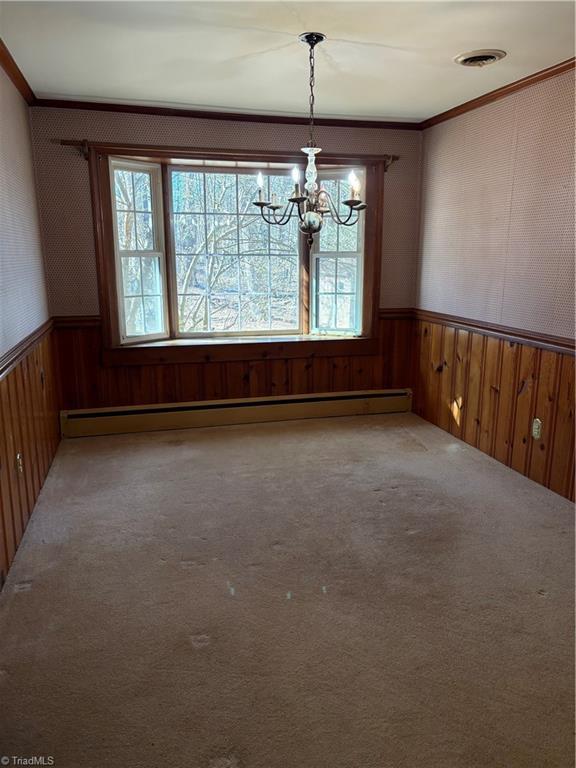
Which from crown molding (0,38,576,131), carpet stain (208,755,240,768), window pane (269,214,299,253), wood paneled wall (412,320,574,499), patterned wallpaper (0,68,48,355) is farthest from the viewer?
window pane (269,214,299,253)

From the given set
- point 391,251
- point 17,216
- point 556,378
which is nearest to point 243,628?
point 556,378

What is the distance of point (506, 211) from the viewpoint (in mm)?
3531

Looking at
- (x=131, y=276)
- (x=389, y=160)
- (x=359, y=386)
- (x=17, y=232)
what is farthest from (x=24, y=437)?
(x=389, y=160)

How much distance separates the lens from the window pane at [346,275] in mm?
4668

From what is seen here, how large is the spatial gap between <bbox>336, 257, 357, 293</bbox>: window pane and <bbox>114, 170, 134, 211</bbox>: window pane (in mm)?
1722

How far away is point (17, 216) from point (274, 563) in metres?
2.36

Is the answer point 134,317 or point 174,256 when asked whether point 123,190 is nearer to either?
point 174,256

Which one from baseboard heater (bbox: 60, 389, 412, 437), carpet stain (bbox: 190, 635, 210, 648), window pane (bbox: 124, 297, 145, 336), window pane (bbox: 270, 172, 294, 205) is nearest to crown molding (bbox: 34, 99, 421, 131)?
window pane (bbox: 270, 172, 294, 205)

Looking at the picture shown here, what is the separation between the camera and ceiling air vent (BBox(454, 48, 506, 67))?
277cm

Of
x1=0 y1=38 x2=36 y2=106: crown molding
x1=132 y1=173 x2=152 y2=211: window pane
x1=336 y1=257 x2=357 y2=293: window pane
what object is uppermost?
x1=0 y1=38 x2=36 y2=106: crown molding

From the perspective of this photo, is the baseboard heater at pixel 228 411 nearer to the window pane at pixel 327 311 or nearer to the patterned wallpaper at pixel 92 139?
the window pane at pixel 327 311

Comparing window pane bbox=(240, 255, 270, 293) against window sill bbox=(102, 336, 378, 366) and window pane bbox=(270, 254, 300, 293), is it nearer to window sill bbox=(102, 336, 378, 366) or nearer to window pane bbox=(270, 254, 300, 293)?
window pane bbox=(270, 254, 300, 293)

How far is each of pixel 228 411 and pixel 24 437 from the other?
1834mm

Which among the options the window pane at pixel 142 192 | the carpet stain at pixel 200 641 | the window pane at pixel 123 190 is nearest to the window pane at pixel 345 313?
the window pane at pixel 142 192
